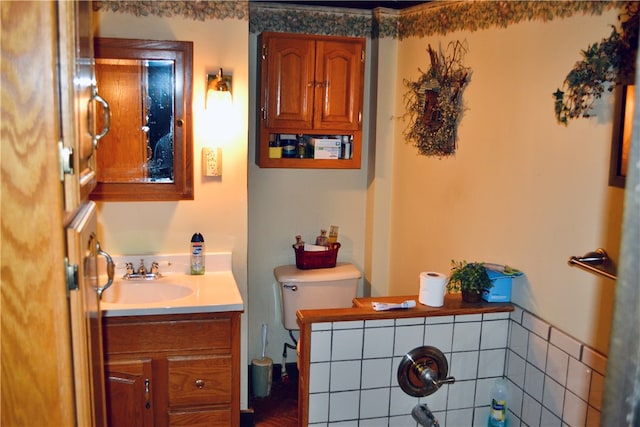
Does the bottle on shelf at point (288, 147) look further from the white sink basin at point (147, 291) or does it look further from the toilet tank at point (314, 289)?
the white sink basin at point (147, 291)

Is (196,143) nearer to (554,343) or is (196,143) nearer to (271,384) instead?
(271,384)

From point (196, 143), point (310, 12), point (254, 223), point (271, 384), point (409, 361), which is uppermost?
point (310, 12)

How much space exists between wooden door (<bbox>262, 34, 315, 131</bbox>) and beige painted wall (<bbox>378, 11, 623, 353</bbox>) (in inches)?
23.2

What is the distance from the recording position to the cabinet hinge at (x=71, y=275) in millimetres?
873

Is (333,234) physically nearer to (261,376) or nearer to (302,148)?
(302,148)

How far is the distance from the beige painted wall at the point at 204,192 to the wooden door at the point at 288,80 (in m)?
0.30

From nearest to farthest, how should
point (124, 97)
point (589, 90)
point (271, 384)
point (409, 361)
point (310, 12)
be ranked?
point (589, 90), point (409, 361), point (124, 97), point (310, 12), point (271, 384)

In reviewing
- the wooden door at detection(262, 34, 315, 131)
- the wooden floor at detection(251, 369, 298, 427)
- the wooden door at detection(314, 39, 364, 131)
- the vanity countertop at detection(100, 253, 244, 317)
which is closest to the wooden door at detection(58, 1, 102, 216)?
the vanity countertop at detection(100, 253, 244, 317)

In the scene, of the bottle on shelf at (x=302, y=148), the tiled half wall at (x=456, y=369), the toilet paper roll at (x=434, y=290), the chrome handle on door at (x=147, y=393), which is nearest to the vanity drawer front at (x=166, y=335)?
the chrome handle on door at (x=147, y=393)

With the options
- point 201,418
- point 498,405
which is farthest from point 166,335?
point 498,405

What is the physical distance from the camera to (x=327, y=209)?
3.34 m

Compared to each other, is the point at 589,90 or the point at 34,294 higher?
the point at 589,90

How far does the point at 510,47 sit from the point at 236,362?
65.1 inches

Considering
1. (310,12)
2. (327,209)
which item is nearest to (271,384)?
(327,209)
